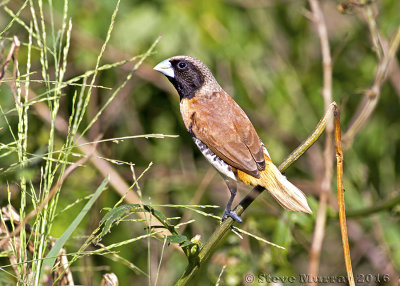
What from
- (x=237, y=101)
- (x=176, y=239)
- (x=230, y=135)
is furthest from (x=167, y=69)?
(x=176, y=239)

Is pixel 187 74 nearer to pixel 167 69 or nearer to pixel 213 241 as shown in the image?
pixel 167 69

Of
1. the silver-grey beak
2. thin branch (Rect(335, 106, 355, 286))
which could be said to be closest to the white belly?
the silver-grey beak

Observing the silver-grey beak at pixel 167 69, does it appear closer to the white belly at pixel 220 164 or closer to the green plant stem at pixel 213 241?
the white belly at pixel 220 164

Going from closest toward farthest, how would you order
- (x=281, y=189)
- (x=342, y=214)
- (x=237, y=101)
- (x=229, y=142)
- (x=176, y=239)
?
(x=176, y=239), (x=342, y=214), (x=281, y=189), (x=229, y=142), (x=237, y=101)

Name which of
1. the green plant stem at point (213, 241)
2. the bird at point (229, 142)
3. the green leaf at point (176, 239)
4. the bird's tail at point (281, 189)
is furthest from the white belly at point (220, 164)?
the green leaf at point (176, 239)

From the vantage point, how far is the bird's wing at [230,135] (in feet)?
8.86

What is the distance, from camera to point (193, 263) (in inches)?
69.3

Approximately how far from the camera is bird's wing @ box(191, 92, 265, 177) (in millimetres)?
2699

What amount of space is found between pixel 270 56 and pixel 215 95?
2.24m

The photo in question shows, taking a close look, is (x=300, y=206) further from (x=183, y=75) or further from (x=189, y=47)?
(x=189, y=47)

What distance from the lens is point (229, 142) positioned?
2.78m

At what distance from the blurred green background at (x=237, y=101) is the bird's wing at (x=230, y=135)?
4.05ft

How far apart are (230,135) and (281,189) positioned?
462mm

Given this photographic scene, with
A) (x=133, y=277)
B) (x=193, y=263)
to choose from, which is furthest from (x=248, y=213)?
(x=133, y=277)
